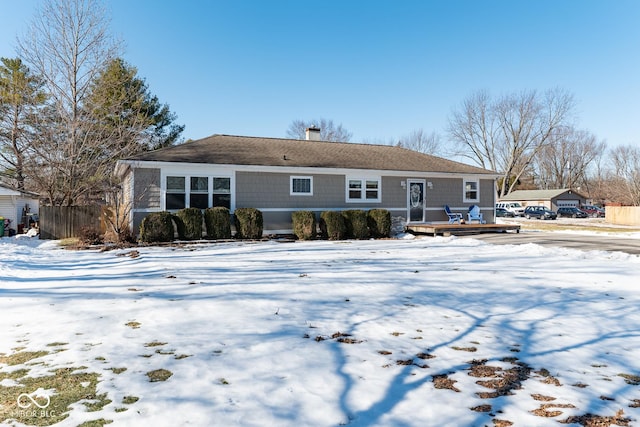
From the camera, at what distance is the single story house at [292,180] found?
47.1ft

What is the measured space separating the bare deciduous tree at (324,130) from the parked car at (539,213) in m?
23.4

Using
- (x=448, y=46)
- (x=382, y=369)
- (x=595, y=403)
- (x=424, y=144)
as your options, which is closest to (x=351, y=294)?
(x=382, y=369)

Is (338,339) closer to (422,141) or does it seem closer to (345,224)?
(345,224)

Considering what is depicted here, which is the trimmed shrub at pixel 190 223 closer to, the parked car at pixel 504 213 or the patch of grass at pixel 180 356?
the patch of grass at pixel 180 356

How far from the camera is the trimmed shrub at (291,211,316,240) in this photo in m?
15.0

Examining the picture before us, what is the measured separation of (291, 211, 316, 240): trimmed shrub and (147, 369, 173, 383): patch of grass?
1175 cm

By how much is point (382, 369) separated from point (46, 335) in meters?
3.52

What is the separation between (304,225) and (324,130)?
128 ft

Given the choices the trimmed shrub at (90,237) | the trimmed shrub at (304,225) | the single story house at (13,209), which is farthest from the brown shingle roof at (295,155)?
the single story house at (13,209)

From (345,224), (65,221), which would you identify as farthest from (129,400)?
(65,221)

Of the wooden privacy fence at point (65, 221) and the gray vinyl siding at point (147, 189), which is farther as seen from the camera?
the wooden privacy fence at point (65, 221)

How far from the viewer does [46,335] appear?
4215 mm

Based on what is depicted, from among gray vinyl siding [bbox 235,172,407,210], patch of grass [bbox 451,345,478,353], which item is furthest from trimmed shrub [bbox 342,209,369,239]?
patch of grass [bbox 451,345,478,353]

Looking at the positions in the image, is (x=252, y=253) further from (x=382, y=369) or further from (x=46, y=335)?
(x=382, y=369)
